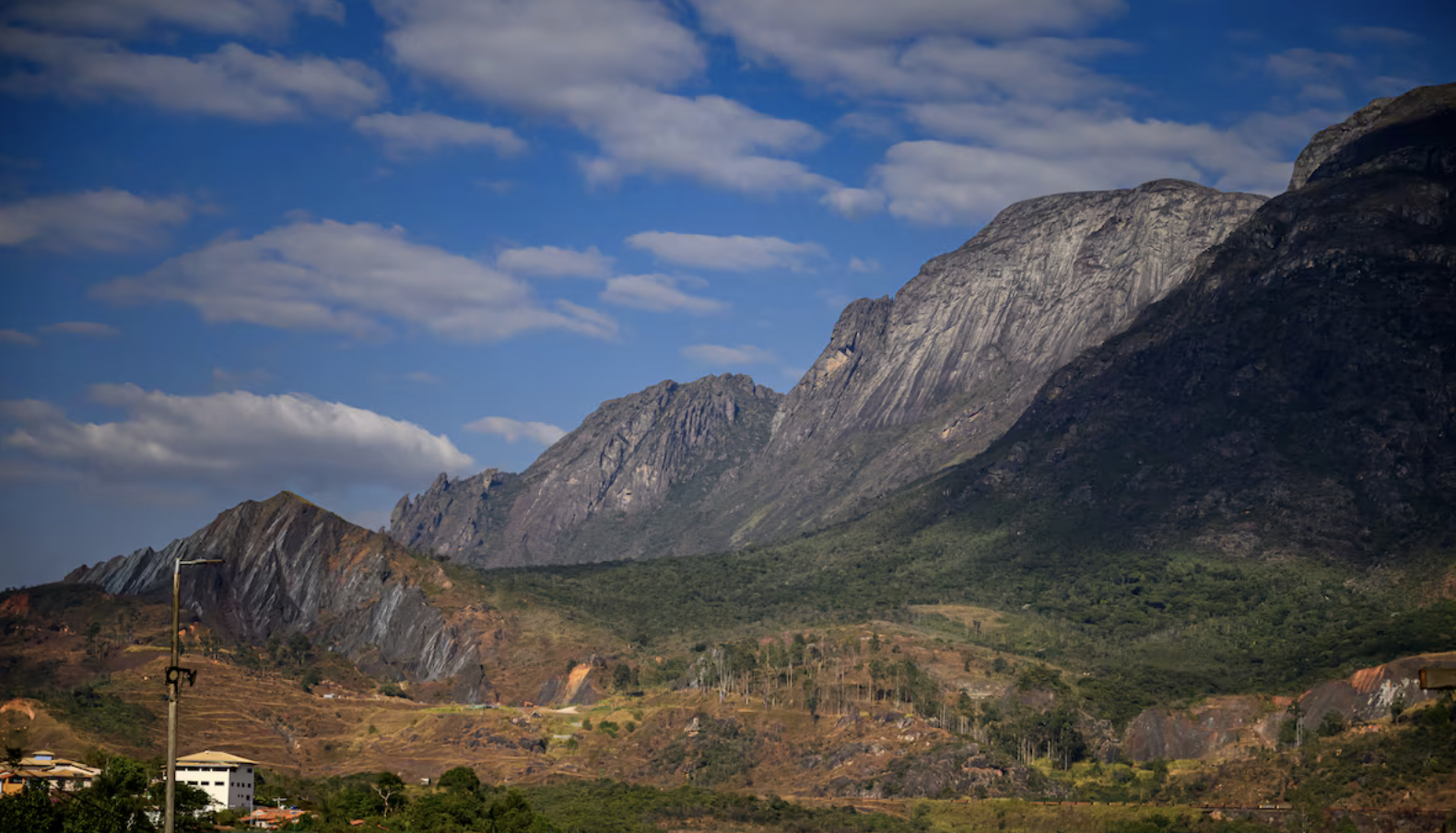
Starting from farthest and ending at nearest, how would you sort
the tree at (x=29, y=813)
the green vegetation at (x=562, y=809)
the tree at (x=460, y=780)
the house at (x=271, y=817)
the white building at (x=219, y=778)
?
the tree at (x=460, y=780), the white building at (x=219, y=778), the green vegetation at (x=562, y=809), the house at (x=271, y=817), the tree at (x=29, y=813)

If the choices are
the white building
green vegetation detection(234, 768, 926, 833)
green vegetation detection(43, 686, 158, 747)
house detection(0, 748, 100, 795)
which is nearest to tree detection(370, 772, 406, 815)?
green vegetation detection(234, 768, 926, 833)

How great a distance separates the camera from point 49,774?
391 feet

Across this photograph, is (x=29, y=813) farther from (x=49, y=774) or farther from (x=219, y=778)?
(x=219, y=778)

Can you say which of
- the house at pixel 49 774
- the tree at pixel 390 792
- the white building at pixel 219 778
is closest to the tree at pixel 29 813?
the house at pixel 49 774

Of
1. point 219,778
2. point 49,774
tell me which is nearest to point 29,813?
point 49,774

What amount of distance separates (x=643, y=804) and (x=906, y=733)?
4105cm

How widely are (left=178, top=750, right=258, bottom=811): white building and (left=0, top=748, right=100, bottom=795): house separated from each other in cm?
890

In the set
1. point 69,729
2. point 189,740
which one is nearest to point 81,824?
point 69,729

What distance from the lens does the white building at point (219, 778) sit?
13325 cm

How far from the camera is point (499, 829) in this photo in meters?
132

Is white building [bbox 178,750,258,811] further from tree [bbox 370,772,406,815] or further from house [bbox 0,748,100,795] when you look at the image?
tree [bbox 370,772,406,815]

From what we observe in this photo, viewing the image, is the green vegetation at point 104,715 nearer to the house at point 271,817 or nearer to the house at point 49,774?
Result: the house at point 49,774

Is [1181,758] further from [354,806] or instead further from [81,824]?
[81,824]

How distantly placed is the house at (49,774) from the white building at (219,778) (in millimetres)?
8905
